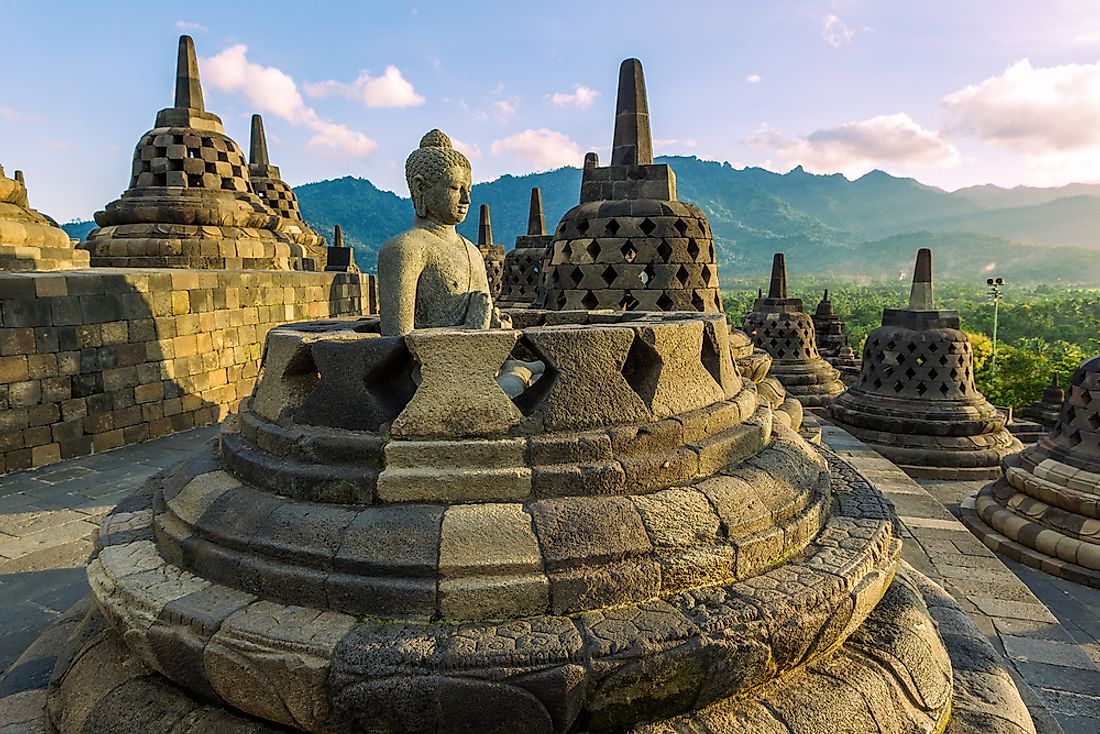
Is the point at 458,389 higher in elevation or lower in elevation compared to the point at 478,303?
lower

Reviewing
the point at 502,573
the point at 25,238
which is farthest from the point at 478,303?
the point at 25,238

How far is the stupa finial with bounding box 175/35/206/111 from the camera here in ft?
35.8

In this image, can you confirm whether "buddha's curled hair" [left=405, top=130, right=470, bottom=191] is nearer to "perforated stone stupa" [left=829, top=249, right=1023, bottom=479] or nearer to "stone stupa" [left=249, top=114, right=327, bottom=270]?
"perforated stone stupa" [left=829, top=249, right=1023, bottom=479]

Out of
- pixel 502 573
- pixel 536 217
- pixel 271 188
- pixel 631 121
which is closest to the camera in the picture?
pixel 502 573

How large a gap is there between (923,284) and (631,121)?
7061mm

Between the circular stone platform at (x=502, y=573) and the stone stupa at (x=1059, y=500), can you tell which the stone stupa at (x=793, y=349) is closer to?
the stone stupa at (x=1059, y=500)

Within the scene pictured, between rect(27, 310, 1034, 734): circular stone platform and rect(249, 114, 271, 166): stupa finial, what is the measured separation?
59.3 ft

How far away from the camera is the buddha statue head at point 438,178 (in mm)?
3166

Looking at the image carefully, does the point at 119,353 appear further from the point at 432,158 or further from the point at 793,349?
the point at 793,349

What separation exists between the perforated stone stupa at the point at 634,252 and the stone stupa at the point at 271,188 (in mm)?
12133

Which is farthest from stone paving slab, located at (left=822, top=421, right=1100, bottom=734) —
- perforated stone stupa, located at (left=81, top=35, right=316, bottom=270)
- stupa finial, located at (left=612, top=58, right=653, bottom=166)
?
perforated stone stupa, located at (left=81, top=35, right=316, bottom=270)

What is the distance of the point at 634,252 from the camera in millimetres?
6203

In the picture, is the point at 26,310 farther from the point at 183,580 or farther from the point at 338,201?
the point at 338,201

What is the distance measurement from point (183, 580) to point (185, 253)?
31.3 feet
